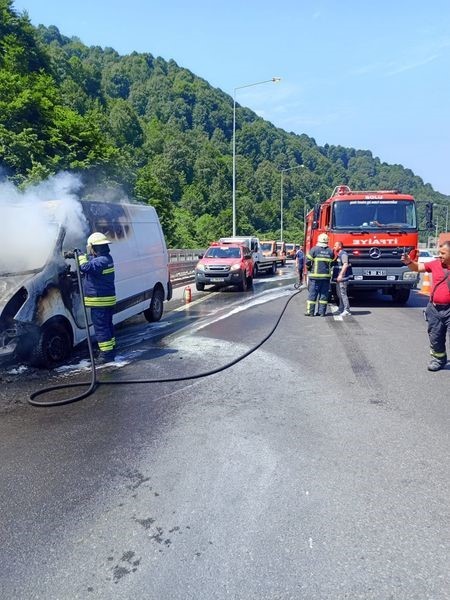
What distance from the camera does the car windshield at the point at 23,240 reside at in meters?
6.23

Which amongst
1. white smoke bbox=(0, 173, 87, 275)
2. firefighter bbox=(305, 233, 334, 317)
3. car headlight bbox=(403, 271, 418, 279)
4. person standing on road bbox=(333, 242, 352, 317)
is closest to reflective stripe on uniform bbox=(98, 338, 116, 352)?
white smoke bbox=(0, 173, 87, 275)

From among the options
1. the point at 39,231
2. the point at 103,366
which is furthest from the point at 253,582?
the point at 39,231

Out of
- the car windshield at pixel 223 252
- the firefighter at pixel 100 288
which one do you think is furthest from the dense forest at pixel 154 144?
the firefighter at pixel 100 288

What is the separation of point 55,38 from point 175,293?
132m

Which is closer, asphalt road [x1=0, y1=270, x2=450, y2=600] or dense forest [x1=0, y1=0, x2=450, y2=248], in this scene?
asphalt road [x1=0, y1=270, x2=450, y2=600]

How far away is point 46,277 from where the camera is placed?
594 cm

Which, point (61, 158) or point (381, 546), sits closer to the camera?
point (381, 546)

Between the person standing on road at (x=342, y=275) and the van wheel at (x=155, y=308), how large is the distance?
386 centimetres

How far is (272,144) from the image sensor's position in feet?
442

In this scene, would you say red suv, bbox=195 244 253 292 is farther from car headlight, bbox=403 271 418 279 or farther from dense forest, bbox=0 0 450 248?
car headlight, bbox=403 271 418 279

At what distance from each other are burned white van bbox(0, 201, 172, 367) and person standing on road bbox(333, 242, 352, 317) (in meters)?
4.94

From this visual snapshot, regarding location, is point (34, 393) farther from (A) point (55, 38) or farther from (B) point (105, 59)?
(B) point (105, 59)

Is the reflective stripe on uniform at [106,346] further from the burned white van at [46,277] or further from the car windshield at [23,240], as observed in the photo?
the car windshield at [23,240]

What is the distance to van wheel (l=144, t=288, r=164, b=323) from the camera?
384 inches
